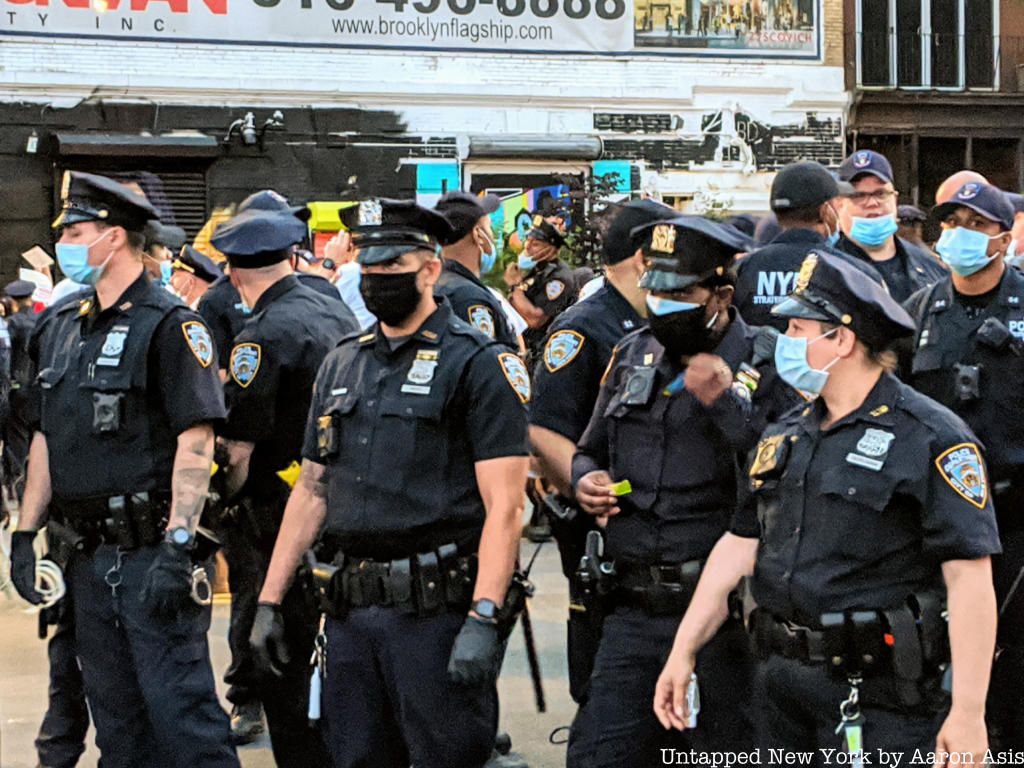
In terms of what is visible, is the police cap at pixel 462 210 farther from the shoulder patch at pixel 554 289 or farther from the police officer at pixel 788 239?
the shoulder patch at pixel 554 289

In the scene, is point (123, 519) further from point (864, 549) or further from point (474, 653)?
point (864, 549)

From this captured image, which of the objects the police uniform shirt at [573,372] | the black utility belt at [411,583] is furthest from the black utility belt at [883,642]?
the police uniform shirt at [573,372]

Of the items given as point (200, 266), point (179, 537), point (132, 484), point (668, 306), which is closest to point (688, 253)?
point (668, 306)

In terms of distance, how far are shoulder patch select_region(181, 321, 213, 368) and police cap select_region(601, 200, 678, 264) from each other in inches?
60.0

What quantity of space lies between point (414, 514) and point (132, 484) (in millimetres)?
1108

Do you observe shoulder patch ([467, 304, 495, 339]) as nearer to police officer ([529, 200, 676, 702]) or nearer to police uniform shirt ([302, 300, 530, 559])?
police officer ([529, 200, 676, 702])

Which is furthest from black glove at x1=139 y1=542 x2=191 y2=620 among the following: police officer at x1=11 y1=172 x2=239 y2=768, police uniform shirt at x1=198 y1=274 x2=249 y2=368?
police uniform shirt at x1=198 y1=274 x2=249 y2=368

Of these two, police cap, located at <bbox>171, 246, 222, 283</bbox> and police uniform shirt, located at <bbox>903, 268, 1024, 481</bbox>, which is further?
police cap, located at <bbox>171, 246, 222, 283</bbox>

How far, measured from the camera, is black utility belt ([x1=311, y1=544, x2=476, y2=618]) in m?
4.61

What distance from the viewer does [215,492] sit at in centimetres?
602

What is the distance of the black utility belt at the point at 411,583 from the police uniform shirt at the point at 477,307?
1918 millimetres

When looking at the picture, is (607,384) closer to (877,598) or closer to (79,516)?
(877,598)

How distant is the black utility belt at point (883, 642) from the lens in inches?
153

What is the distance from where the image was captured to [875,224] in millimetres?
7121
